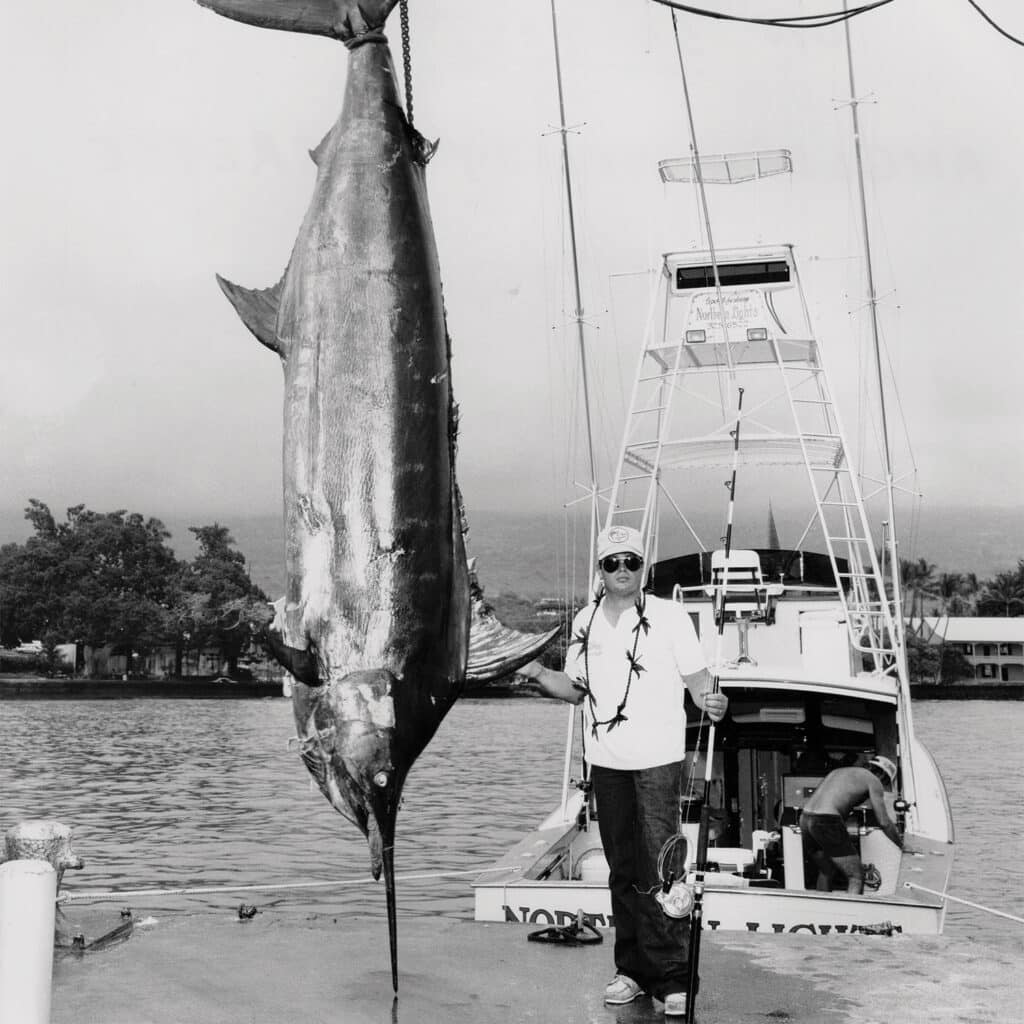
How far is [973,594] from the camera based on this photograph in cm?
10869

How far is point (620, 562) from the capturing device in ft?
12.6

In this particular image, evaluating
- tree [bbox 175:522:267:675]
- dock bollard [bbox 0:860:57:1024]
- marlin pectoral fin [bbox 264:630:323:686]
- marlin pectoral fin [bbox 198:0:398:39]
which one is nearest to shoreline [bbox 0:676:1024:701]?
tree [bbox 175:522:267:675]

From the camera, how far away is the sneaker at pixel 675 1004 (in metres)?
3.59

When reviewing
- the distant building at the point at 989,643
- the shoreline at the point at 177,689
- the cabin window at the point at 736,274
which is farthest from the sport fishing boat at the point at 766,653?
the distant building at the point at 989,643

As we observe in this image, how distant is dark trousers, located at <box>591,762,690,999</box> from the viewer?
366cm

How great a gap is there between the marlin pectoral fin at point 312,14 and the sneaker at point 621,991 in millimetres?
2872

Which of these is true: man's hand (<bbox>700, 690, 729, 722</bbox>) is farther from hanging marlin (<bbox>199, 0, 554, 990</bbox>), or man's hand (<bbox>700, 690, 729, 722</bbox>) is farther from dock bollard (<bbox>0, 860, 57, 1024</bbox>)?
dock bollard (<bbox>0, 860, 57, 1024</bbox>)

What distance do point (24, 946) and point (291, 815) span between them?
16.6 metres

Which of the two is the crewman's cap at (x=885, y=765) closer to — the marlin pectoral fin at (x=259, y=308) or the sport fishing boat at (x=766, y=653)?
the sport fishing boat at (x=766, y=653)

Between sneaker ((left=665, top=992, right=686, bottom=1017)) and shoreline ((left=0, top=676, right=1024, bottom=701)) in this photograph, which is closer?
sneaker ((left=665, top=992, right=686, bottom=1017))

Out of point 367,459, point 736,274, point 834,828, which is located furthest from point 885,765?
point 367,459

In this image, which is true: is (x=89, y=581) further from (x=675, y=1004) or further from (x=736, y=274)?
(x=675, y=1004)

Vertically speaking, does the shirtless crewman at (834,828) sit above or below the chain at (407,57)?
below

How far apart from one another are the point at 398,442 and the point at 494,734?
41622 millimetres
